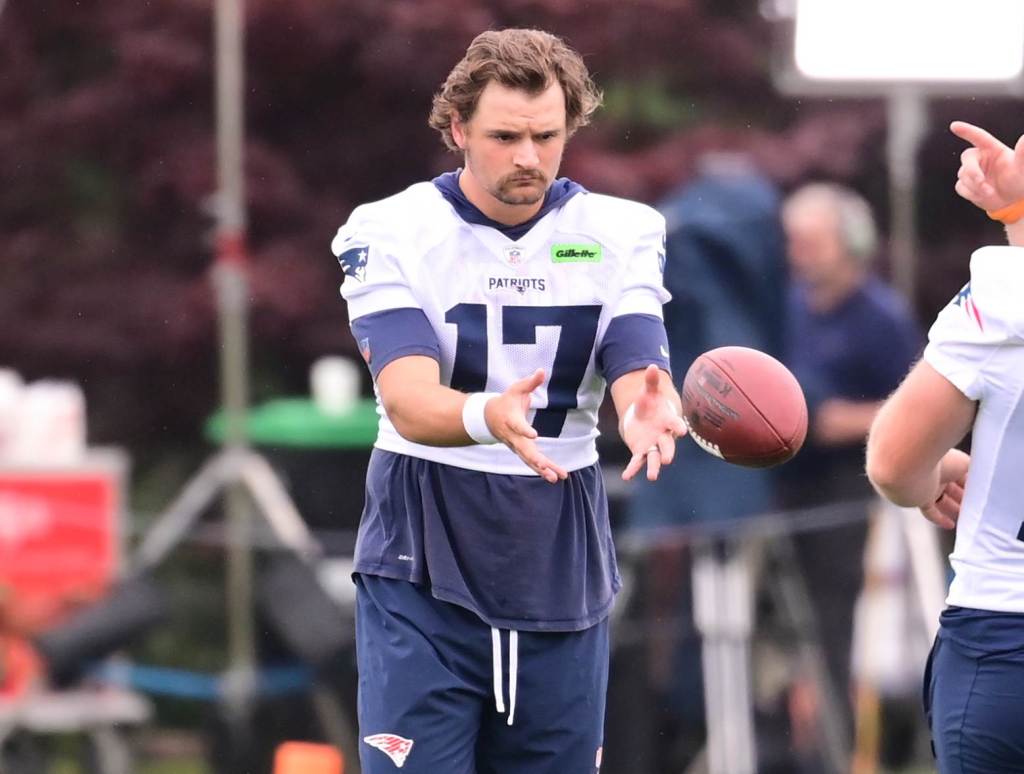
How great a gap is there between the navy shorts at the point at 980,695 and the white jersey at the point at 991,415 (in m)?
0.04

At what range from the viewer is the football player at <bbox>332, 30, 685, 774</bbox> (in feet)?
14.7

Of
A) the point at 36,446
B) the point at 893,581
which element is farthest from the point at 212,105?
the point at 893,581

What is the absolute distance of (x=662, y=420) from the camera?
4.18 m

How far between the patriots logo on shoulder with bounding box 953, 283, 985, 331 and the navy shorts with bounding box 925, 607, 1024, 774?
54 centimetres

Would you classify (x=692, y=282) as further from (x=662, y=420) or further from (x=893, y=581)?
(x=662, y=420)

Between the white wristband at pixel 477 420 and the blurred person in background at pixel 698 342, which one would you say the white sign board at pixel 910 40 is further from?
the white wristband at pixel 477 420

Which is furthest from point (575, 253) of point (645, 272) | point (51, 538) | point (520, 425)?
point (51, 538)

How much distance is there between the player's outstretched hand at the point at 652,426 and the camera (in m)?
4.12

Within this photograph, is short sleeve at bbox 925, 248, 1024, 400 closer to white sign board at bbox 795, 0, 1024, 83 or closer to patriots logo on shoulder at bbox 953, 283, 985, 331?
patriots logo on shoulder at bbox 953, 283, 985, 331

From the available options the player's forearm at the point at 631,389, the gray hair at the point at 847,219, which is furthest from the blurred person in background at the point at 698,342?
the player's forearm at the point at 631,389

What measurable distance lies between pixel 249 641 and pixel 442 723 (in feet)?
13.2

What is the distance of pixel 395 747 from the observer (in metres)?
4.49

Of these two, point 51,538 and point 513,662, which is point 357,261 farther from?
point 51,538

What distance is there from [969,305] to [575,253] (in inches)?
41.0
